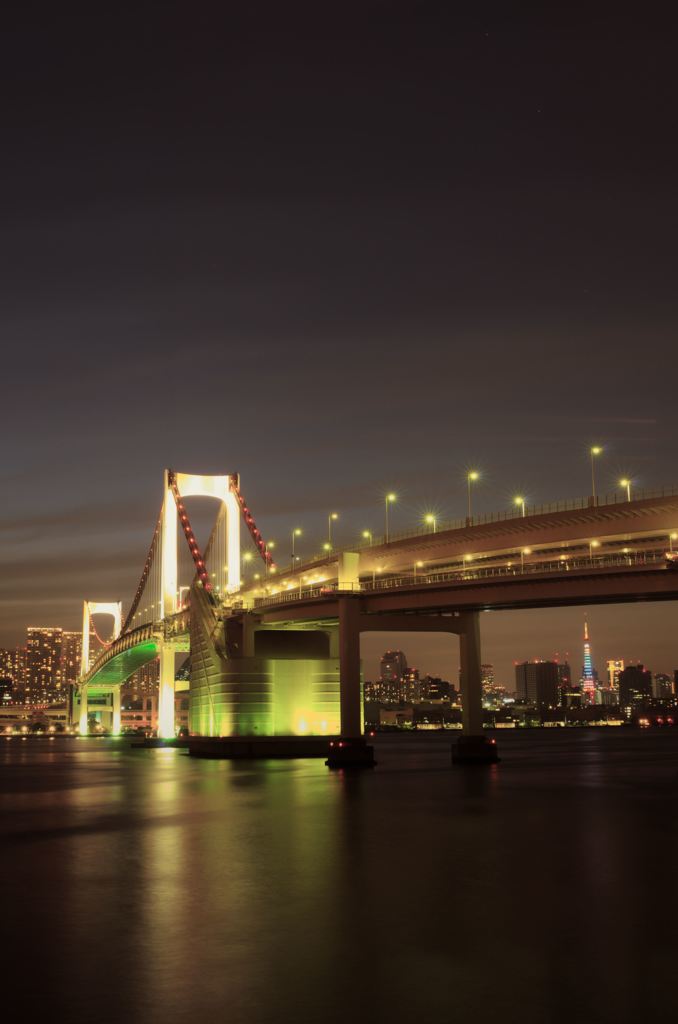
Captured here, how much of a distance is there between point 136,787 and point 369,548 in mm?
18785

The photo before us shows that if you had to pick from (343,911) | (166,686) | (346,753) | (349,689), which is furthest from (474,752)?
(343,911)

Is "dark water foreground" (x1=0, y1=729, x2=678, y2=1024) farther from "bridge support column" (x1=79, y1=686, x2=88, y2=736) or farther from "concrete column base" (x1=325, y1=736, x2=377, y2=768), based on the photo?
"bridge support column" (x1=79, y1=686, x2=88, y2=736)

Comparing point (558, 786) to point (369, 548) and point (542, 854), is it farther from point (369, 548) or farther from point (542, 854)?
point (542, 854)

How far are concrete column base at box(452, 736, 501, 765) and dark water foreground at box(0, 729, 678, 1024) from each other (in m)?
29.2

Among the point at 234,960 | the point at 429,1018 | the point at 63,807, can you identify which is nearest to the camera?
the point at 429,1018

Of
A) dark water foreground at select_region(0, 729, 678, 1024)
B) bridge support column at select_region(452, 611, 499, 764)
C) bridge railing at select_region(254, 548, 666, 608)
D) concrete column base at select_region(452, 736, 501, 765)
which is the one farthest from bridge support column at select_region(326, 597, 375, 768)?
dark water foreground at select_region(0, 729, 678, 1024)

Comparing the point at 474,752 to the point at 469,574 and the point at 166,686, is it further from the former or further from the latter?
the point at 166,686

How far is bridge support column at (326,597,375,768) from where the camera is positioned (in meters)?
61.8

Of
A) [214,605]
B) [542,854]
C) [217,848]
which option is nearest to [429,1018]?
[542,854]

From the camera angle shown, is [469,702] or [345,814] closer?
[345,814]

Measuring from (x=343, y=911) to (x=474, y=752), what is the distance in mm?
54647

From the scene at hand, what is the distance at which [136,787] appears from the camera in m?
56.0

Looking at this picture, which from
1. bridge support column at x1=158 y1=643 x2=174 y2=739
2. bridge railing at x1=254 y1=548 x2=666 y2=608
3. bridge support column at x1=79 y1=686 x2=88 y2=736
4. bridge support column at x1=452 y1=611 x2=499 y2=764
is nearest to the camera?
bridge railing at x1=254 y1=548 x2=666 y2=608

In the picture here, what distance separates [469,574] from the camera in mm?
59906
